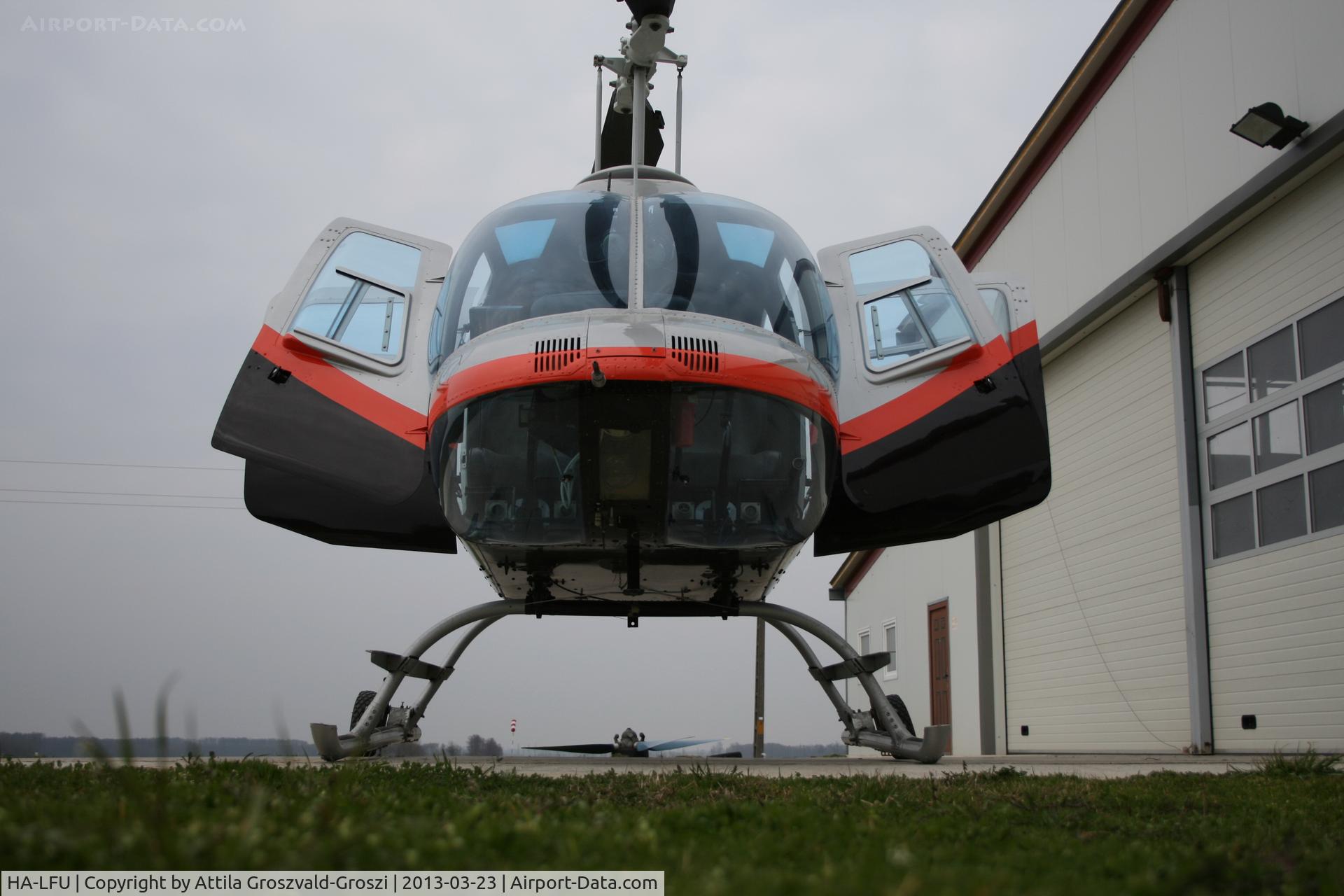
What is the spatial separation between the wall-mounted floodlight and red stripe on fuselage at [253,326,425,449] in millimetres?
7384

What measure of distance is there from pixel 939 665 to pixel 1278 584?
391 inches

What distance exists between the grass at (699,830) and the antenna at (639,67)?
4565 millimetres

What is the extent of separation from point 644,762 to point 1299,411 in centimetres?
699

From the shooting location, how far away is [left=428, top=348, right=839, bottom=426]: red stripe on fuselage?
195 inches

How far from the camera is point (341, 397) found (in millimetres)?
6465

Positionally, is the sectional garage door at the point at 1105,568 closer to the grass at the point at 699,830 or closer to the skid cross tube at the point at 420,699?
the skid cross tube at the point at 420,699

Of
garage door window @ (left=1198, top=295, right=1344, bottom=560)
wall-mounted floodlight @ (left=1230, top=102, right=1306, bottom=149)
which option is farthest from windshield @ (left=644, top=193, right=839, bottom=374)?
garage door window @ (left=1198, top=295, right=1344, bottom=560)

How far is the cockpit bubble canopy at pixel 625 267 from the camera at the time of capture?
219 inches

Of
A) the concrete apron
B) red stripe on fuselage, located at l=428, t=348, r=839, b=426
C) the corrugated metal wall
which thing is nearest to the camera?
the concrete apron

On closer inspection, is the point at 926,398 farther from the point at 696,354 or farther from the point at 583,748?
the point at 583,748

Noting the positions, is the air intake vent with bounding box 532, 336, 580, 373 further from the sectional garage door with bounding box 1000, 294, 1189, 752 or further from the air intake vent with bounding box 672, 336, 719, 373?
the sectional garage door with bounding box 1000, 294, 1189, 752

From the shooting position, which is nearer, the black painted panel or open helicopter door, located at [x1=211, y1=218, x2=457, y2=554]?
open helicopter door, located at [x1=211, y1=218, x2=457, y2=554]

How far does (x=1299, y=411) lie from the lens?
9109mm

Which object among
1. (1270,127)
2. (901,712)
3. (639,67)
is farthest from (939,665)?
(639,67)
